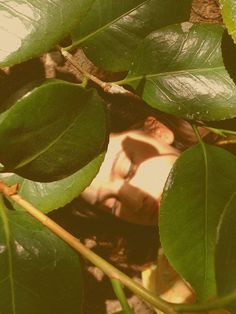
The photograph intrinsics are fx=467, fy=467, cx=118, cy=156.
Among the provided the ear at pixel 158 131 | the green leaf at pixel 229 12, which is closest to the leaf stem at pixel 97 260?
the green leaf at pixel 229 12

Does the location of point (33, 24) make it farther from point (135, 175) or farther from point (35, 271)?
point (135, 175)

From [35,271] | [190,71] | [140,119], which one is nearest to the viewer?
[35,271]

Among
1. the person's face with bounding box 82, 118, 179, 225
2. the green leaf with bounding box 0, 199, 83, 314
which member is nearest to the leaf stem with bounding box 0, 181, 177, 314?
the green leaf with bounding box 0, 199, 83, 314

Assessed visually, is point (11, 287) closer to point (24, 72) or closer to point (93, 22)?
point (93, 22)

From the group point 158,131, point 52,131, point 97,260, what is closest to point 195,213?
point 97,260

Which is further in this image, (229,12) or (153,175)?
(153,175)

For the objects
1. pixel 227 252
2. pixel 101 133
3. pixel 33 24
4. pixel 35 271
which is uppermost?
pixel 33 24

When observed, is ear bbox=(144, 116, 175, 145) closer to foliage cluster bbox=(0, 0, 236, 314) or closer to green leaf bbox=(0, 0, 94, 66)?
foliage cluster bbox=(0, 0, 236, 314)
